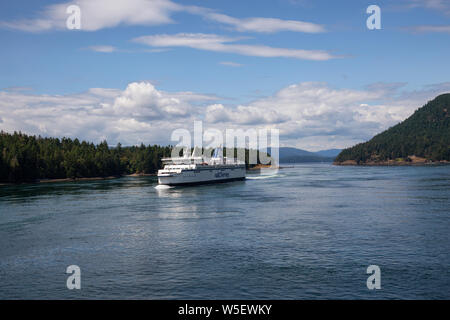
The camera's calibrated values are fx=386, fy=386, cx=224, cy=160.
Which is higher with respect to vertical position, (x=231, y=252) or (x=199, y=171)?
(x=199, y=171)

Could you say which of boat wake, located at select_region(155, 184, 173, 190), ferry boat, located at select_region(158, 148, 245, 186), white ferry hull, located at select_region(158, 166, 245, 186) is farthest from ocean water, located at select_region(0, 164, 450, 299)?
ferry boat, located at select_region(158, 148, 245, 186)

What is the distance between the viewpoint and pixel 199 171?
131000 mm

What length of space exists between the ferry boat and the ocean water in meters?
54.4

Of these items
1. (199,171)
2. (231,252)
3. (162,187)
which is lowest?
(162,187)

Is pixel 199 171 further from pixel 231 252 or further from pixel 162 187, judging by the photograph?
pixel 231 252

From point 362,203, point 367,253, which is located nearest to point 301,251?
point 367,253

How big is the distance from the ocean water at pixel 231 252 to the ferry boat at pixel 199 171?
5436cm

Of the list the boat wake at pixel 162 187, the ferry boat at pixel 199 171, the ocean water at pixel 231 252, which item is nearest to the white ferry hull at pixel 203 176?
the ferry boat at pixel 199 171

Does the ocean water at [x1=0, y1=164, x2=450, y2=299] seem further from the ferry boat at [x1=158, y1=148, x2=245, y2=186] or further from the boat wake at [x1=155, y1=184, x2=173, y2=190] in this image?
the ferry boat at [x1=158, y1=148, x2=245, y2=186]

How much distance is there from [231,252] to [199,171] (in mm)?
95689

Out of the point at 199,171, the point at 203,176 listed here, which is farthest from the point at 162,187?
the point at 203,176

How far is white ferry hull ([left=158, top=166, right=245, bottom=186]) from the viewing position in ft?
387

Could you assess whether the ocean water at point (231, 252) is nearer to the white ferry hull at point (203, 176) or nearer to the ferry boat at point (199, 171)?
the white ferry hull at point (203, 176)

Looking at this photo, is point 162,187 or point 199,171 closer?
point 162,187
